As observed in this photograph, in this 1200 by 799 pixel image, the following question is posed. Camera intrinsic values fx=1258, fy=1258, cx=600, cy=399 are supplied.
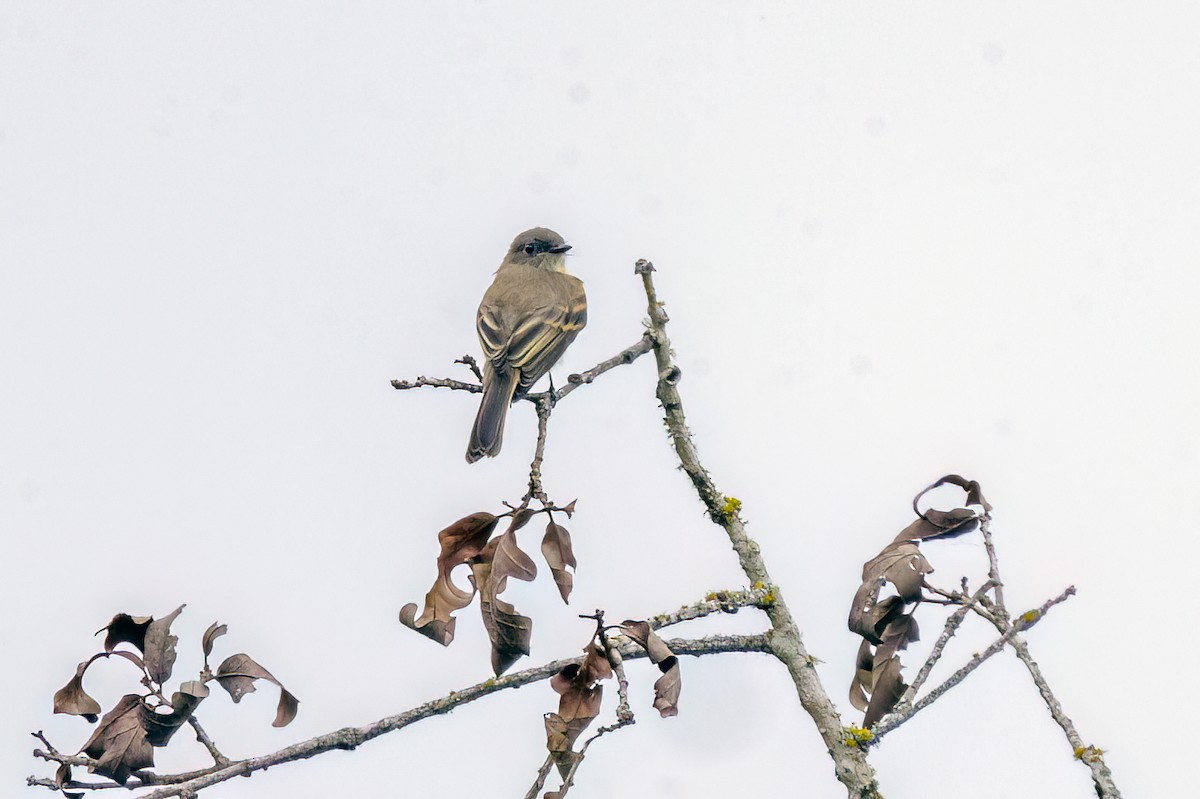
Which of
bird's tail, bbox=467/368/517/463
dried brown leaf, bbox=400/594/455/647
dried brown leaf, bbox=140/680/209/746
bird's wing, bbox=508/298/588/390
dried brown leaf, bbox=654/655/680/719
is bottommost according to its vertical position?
dried brown leaf, bbox=654/655/680/719

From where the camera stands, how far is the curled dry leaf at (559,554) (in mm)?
3887

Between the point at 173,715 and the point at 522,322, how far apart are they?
4.61m

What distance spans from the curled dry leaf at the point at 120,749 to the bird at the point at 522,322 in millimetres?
3005

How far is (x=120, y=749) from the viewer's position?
3670mm

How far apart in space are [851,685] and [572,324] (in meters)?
4.46

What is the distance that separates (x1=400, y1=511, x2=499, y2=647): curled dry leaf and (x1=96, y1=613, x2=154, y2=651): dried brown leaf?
2.67 ft

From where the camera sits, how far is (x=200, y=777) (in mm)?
3650

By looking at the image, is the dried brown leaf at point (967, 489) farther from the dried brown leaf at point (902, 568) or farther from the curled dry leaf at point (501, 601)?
the curled dry leaf at point (501, 601)

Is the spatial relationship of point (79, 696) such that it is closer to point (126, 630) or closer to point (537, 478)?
point (126, 630)

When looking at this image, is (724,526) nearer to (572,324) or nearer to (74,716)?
(74,716)

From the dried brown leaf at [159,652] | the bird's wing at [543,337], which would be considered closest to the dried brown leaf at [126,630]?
the dried brown leaf at [159,652]

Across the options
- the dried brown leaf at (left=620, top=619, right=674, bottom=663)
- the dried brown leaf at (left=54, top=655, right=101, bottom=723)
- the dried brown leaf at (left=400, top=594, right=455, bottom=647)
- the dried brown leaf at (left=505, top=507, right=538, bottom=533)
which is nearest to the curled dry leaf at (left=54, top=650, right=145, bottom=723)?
the dried brown leaf at (left=54, top=655, right=101, bottom=723)

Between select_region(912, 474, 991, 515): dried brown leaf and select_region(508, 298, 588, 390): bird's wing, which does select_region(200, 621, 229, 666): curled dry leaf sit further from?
select_region(508, 298, 588, 390): bird's wing

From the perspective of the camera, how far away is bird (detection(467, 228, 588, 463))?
668 cm
